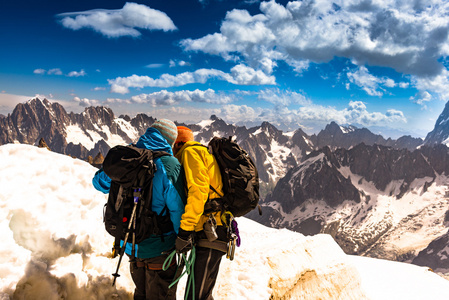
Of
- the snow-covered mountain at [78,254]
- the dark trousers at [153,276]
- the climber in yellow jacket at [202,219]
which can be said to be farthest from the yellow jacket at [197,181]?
the snow-covered mountain at [78,254]

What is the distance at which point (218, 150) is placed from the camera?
531 centimetres

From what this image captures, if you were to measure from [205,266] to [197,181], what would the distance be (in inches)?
70.2

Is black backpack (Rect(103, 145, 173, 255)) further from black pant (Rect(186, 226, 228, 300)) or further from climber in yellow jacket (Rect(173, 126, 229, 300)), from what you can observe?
black pant (Rect(186, 226, 228, 300))

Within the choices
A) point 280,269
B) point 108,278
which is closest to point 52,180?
point 108,278

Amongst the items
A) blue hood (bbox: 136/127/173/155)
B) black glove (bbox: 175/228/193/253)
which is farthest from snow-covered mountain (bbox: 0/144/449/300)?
blue hood (bbox: 136/127/173/155)

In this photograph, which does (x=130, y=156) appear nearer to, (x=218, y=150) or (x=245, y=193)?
(x=218, y=150)

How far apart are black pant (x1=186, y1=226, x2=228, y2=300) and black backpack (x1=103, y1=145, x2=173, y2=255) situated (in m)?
0.84

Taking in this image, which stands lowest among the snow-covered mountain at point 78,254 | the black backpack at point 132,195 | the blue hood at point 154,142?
the snow-covered mountain at point 78,254

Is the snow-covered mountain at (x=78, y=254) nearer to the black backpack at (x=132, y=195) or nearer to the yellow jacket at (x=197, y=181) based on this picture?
the black backpack at (x=132, y=195)

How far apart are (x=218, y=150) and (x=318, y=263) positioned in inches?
284

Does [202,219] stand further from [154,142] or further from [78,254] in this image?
[78,254]

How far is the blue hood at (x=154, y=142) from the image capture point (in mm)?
4956

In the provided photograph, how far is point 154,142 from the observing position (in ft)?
16.4

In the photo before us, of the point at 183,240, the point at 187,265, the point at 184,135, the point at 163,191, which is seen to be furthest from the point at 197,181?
the point at 187,265
